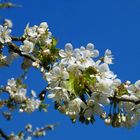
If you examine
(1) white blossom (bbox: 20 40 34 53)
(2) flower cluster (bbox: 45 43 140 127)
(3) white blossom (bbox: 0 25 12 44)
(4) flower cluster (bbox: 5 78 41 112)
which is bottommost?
(2) flower cluster (bbox: 45 43 140 127)

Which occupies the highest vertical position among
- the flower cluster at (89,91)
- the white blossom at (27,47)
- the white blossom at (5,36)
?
the white blossom at (5,36)

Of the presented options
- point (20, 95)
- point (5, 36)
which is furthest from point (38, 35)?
point (20, 95)

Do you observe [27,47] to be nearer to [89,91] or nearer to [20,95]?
[89,91]

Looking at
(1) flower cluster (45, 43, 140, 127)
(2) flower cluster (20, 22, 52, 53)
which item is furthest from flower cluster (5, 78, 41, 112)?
(1) flower cluster (45, 43, 140, 127)

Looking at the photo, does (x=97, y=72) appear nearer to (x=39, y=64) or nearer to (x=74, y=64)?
(x=74, y=64)

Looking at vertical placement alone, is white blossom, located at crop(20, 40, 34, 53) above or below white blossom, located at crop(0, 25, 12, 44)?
below

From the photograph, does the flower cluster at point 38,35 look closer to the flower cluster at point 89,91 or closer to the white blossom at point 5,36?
the white blossom at point 5,36

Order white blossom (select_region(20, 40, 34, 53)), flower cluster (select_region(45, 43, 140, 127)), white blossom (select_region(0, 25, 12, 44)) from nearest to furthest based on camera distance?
flower cluster (select_region(45, 43, 140, 127)) → white blossom (select_region(20, 40, 34, 53)) → white blossom (select_region(0, 25, 12, 44))

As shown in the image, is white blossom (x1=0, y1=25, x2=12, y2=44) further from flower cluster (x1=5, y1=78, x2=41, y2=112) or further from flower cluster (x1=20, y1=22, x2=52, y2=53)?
flower cluster (x1=5, y1=78, x2=41, y2=112)

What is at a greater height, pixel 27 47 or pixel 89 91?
pixel 27 47

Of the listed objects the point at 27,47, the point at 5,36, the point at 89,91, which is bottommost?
the point at 89,91

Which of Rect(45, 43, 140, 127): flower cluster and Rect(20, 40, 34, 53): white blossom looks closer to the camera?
Rect(45, 43, 140, 127): flower cluster

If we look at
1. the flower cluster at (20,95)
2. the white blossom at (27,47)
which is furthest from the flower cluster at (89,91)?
the flower cluster at (20,95)

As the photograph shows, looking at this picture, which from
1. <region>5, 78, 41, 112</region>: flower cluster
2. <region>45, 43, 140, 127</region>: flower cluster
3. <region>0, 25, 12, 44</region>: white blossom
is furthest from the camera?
<region>5, 78, 41, 112</region>: flower cluster
